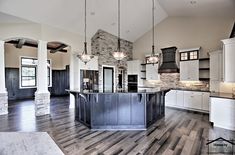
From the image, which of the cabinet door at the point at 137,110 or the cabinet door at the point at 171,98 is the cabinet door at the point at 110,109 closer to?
the cabinet door at the point at 137,110

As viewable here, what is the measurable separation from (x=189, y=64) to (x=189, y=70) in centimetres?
27

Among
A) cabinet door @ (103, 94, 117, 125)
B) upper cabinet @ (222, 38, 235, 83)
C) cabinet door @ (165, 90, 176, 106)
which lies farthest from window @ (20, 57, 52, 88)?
upper cabinet @ (222, 38, 235, 83)

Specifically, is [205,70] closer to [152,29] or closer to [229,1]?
[229,1]

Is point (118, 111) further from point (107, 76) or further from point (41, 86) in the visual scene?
point (107, 76)

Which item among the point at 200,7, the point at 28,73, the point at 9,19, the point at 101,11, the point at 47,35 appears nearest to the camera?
the point at 9,19

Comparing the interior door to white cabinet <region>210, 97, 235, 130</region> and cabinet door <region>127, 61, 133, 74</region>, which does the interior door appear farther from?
white cabinet <region>210, 97, 235, 130</region>

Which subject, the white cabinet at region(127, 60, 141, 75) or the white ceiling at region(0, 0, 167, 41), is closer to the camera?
the white ceiling at region(0, 0, 167, 41)

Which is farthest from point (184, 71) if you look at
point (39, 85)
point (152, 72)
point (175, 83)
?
point (39, 85)

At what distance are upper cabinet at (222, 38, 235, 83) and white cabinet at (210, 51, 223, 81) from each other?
1.10 metres

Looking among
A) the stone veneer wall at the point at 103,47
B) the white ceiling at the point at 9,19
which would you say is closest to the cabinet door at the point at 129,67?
the stone veneer wall at the point at 103,47

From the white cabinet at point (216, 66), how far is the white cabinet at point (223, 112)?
153 centimetres

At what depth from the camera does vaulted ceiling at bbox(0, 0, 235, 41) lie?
5.05 metres

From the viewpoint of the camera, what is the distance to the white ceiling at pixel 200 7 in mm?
5277

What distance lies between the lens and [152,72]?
8469 mm
